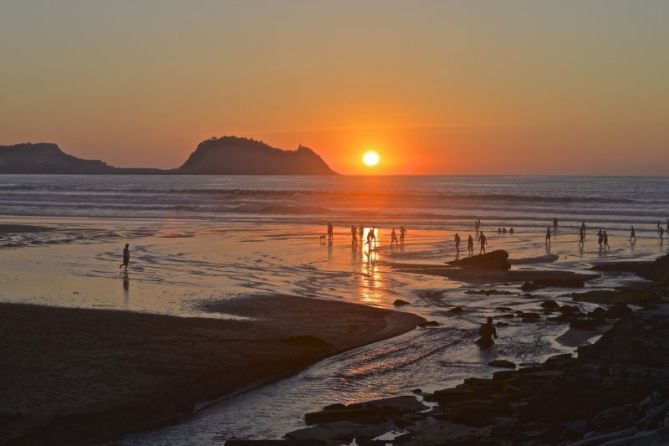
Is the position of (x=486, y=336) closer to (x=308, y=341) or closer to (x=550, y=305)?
(x=308, y=341)

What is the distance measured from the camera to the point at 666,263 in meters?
37.9

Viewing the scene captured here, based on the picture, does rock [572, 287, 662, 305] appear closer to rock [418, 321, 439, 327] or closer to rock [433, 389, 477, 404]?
rock [418, 321, 439, 327]

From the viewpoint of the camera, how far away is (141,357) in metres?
19.4

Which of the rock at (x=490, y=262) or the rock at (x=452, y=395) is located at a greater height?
the rock at (x=490, y=262)

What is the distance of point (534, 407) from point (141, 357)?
9326 millimetres

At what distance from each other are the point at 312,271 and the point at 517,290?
9808mm

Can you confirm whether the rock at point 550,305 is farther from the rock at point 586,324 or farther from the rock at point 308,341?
the rock at point 308,341

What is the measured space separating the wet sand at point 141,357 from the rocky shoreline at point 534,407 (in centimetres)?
289

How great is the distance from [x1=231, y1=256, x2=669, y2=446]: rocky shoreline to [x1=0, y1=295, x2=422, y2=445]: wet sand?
2888 mm

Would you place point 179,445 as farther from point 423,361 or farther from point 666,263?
point 666,263

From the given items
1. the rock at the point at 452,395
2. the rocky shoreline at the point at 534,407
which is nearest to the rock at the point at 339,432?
the rocky shoreline at the point at 534,407

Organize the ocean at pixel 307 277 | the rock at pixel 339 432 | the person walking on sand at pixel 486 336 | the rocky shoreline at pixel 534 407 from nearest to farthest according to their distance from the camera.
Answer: the rocky shoreline at pixel 534 407 < the rock at pixel 339 432 < the ocean at pixel 307 277 < the person walking on sand at pixel 486 336

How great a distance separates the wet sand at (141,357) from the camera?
15.2 m

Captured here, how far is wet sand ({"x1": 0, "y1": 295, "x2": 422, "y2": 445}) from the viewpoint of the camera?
600 inches
